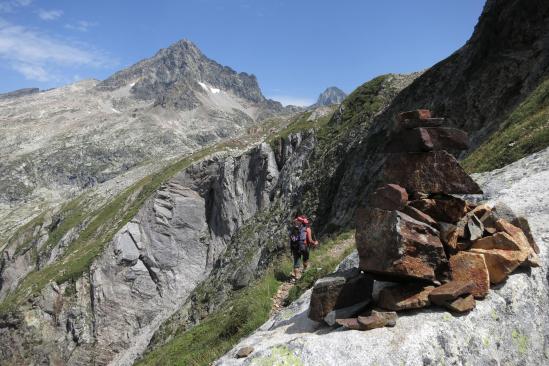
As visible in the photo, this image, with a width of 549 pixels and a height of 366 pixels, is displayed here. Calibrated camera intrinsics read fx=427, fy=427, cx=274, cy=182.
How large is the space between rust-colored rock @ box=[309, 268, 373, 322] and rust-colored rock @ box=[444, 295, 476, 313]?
4.82 feet

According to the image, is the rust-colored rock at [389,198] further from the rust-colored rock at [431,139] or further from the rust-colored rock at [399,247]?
the rust-colored rock at [431,139]

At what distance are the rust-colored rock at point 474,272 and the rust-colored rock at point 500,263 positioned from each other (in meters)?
0.35

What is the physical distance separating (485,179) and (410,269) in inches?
374

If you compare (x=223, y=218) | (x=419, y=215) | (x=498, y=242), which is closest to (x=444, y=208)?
(x=419, y=215)

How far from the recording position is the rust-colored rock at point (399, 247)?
7535 millimetres

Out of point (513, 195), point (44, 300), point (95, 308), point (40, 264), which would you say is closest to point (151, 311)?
point (95, 308)

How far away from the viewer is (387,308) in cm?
765

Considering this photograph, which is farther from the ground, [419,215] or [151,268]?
A: [419,215]

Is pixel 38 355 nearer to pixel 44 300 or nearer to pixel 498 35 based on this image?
pixel 44 300

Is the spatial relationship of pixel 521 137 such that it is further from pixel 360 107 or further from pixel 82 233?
pixel 82 233

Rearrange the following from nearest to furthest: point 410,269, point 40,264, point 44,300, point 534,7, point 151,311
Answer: point 410,269, point 534,7, point 44,300, point 151,311, point 40,264

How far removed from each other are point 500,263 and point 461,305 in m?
1.53

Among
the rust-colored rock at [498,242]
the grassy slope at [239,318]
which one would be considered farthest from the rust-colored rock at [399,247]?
the grassy slope at [239,318]

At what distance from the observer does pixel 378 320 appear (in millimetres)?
7273
